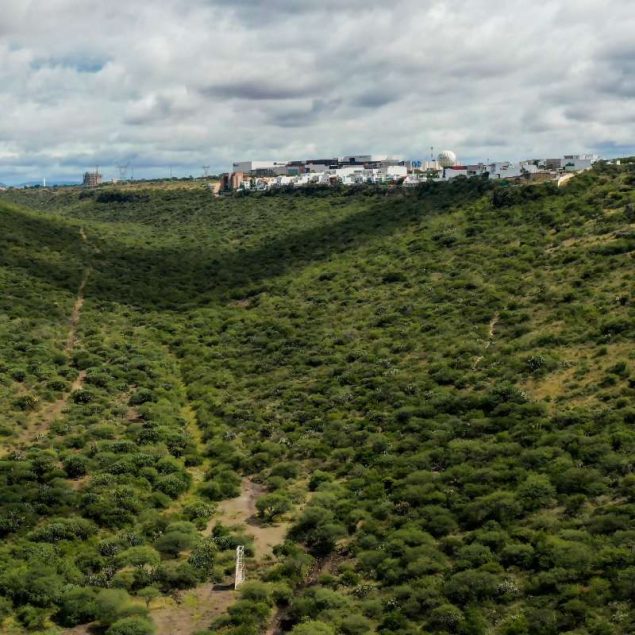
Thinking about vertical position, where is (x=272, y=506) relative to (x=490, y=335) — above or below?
below

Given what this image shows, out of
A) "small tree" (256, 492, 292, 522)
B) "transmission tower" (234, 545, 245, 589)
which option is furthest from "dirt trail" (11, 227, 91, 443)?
"transmission tower" (234, 545, 245, 589)

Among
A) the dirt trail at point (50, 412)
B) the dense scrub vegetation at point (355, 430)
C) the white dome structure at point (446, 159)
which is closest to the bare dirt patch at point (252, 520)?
the dense scrub vegetation at point (355, 430)

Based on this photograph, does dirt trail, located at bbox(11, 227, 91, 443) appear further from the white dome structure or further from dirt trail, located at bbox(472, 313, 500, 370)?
the white dome structure

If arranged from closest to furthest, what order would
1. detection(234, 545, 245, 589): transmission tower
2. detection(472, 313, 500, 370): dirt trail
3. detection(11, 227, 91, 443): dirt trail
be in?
detection(234, 545, 245, 589): transmission tower < detection(11, 227, 91, 443): dirt trail < detection(472, 313, 500, 370): dirt trail

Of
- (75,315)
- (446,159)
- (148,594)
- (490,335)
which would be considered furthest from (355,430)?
(446,159)

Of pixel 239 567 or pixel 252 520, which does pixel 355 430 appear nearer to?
pixel 252 520

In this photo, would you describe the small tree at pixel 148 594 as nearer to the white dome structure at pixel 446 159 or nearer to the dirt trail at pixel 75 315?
the dirt trail at pixel 75 315
